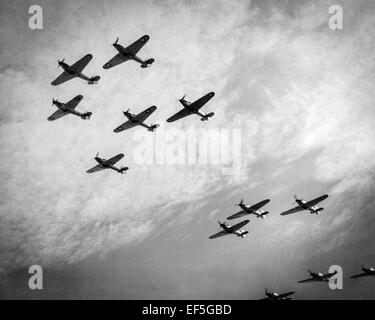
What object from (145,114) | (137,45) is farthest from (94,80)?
(145,114)

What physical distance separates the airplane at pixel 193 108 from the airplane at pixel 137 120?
365 cm

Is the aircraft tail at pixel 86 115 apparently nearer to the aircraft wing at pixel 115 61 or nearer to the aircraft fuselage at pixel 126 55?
the aircraft wing at pixel 115 61

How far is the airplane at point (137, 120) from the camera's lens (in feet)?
177

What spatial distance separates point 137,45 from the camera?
49.8 metres

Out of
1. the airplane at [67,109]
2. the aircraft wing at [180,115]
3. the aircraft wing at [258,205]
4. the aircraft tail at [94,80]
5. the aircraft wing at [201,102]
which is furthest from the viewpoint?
the aircraft wing at [258,205]

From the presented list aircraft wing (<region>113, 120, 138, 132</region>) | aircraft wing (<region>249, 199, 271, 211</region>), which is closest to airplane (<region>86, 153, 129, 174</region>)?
aircraft wing (<region>113, 120, 138, 132</region>)

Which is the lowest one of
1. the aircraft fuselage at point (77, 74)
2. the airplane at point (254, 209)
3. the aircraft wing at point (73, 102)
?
the airplane at point (254, 209)

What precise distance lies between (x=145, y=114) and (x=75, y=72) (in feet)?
39.0

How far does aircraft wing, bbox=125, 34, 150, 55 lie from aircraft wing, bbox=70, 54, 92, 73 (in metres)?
5.54

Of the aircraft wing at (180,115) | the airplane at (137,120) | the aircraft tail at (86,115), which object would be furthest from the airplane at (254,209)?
the aircraft tail at (86,115)

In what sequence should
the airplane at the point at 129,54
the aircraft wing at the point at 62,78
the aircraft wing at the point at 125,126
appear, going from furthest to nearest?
the aircraft wing at the point at 125,126 → the aircraft wing at the point at 62,78 → the airplane at the point at 129,54
